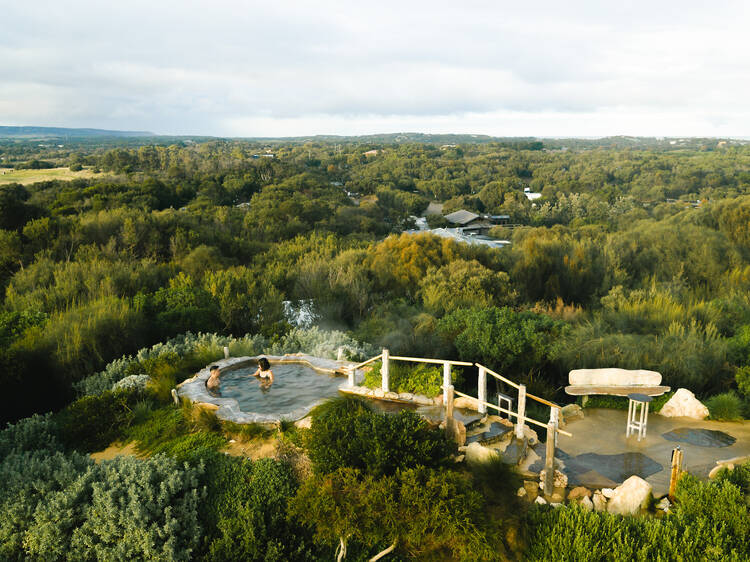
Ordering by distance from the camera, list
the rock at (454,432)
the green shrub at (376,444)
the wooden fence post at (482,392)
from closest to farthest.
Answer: the green shrub at (376,444) < the rock at (454,432) < the wooden fence post at (482,392)

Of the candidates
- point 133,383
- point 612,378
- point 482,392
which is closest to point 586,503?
point 482,392

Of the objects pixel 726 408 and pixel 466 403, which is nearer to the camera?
pixel 466 403

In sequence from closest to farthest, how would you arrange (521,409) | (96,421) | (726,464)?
(726,464)
(521,409)
(96,421)

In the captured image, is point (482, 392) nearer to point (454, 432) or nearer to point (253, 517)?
point (454, 432)

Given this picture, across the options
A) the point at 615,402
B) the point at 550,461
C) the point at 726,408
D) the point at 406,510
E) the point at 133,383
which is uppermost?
the point at 406,510

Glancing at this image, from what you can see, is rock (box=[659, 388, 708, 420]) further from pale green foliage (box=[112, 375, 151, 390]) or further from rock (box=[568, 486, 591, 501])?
pale green foliage (box=[112, 375, 151, 390])

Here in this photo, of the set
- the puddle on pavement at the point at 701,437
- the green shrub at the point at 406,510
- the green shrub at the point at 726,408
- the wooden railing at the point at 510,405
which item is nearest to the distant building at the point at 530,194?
the green shrub at the point at 726,408

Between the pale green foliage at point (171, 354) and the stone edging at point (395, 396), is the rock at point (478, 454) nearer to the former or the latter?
the stone edging at point (395, 396)
